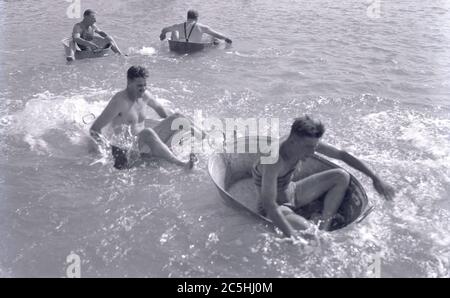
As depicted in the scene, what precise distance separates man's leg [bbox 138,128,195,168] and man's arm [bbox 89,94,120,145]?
1.62 feet

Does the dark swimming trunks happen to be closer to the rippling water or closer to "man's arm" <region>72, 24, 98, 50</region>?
the rippling water

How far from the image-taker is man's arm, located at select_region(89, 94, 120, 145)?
19.8 ft

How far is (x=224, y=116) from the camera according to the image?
25.8 feet

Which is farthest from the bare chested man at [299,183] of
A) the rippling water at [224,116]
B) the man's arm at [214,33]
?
the man's arm at [214,33]

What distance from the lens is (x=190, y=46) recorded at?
10539 millimetres

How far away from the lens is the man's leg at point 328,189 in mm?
4465

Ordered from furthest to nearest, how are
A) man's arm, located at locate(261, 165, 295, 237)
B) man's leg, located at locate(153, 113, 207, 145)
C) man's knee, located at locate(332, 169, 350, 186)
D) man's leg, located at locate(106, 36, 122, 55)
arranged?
1. man's leg, located at locate(106, 36, 122, 55)
2. man's leg, located at locate(153, 113, 207, 145)
3. man's knee, located at locate(332, 169, 350, 186)
4. man's arm, located at locate(261, 165, 295, 237)

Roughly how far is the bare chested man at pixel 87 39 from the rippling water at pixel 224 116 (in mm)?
328

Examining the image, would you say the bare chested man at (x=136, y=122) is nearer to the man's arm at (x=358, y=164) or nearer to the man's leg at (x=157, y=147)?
the man's leg at (x=157, y=147)

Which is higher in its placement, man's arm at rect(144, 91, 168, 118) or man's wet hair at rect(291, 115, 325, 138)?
man's wet hair at rect(291, 115, 325, 138)

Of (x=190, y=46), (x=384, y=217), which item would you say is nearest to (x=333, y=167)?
(x=384, y=217)

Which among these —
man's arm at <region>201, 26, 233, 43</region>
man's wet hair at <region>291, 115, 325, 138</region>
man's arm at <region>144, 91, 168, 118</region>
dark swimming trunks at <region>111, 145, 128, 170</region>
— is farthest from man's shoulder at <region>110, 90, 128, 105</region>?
man's arm at <region>201, 26, 233, 43</region>

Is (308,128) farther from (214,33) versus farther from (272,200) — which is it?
(214,33)
